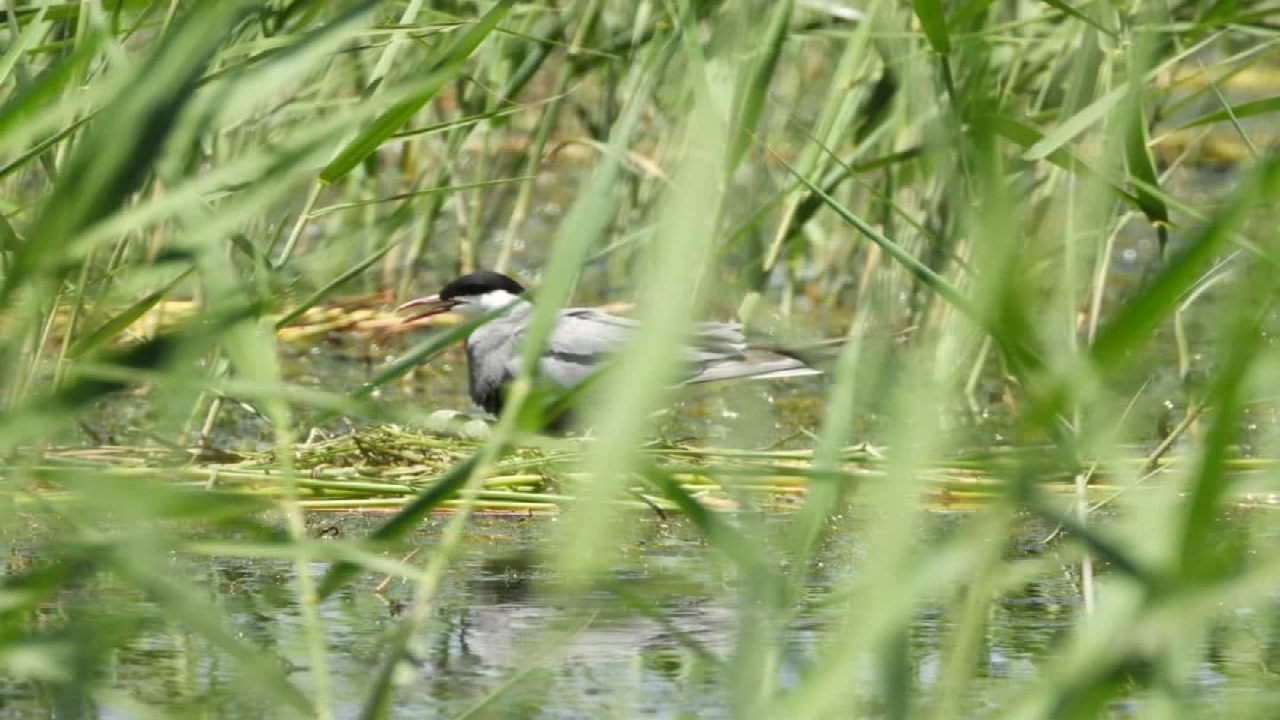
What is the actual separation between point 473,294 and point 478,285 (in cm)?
3

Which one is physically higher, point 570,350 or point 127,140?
point 127,140

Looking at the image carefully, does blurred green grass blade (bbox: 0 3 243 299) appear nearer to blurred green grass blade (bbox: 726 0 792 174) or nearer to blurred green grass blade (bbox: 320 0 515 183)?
blurred green grass blade (bbox: 320 0 515 183)

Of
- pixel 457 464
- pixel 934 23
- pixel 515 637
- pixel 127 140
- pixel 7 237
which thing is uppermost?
pixel 934 23

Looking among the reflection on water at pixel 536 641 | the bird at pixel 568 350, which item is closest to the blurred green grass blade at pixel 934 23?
the reflection on water at pixel 536 641

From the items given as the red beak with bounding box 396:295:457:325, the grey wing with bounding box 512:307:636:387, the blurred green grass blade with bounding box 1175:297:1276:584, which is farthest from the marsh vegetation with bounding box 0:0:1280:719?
the red beak with bounding box 396:295:457:325

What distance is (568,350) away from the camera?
4617 millimetres

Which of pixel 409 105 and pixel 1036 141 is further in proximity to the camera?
pixel 1036 141

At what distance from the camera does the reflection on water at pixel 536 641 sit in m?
2.30

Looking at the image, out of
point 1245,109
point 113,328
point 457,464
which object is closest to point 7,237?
point 113,328

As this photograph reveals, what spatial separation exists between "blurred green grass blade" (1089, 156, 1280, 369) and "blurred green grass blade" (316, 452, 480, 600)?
49cm

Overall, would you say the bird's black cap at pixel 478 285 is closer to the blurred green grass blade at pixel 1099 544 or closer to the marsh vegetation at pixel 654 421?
the marsh vegetation at pixel 654 421

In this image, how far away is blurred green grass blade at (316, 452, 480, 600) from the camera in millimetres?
1720

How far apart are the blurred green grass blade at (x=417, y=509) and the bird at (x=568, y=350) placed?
8.57 feet

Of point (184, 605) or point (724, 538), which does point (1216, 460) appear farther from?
point (184, 605)
